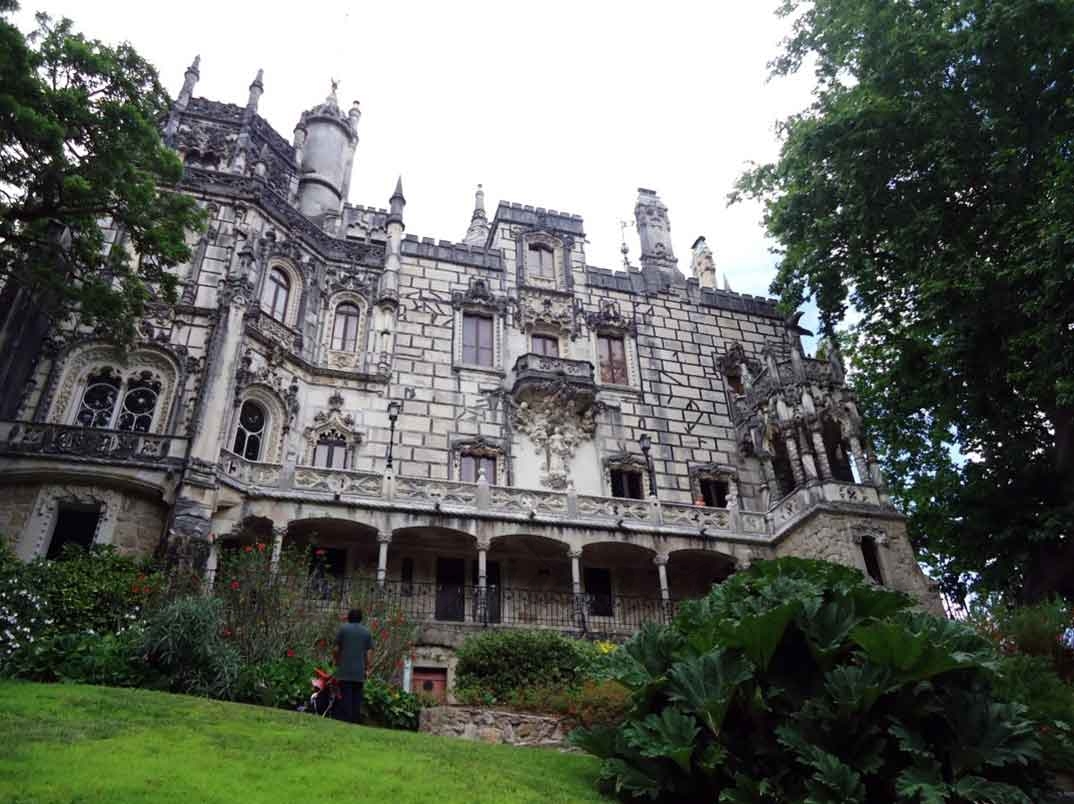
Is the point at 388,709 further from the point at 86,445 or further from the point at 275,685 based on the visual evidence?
the point at 86,445

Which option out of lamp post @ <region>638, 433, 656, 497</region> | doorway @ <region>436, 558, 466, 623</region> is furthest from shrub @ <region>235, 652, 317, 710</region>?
lamp post @ <region>638, 433, 656, 497</region>

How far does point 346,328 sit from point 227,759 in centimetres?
1981

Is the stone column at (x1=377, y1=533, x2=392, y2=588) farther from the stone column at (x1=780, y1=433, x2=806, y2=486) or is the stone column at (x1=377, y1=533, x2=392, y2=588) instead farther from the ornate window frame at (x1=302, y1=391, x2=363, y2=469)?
the stone column at (x1=780, y1=433, x2=806, y2=486)

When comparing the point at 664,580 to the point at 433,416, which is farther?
the point at 433,416

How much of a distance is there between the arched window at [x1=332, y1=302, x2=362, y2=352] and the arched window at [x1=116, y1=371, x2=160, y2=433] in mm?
5717

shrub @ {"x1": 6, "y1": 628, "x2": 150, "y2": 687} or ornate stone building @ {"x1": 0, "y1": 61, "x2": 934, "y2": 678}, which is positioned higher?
A: ornate stone building @ {"x1": 0, "y1": 61, "x2": 934, "y2": 678}

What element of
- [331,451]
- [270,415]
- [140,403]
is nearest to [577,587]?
[331,451]

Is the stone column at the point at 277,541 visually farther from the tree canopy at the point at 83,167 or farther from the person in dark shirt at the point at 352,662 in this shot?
the person in dark shirt at the point at 352,662

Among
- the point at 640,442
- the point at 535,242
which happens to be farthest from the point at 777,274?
the point at 535,242

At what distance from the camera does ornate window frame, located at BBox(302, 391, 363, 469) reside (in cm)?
2336

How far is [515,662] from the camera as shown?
16.5 metres

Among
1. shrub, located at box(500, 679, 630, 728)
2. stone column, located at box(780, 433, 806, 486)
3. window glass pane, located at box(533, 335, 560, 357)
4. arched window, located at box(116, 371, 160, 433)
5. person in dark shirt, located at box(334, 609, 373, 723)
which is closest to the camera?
person in dark shirt, located at box(334, 609, 373, 723)

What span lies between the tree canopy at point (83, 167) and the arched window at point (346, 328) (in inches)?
277

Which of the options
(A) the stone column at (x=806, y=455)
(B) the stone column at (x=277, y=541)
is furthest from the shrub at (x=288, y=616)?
(A) the stone column at (x=806, y=455)
